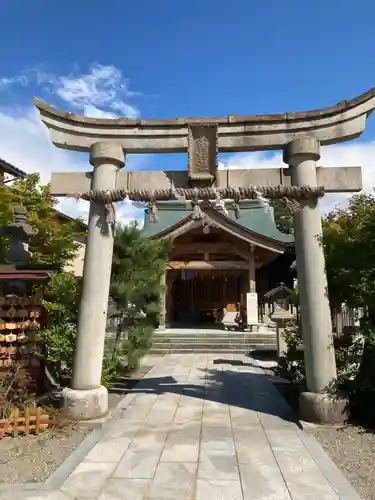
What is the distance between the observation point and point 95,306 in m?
6.27

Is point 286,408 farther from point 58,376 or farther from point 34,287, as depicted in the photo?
point 34,287

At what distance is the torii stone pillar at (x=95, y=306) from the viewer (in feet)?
19.8

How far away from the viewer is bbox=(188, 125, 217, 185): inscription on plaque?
6609 millimetres

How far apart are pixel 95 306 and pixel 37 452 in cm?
224

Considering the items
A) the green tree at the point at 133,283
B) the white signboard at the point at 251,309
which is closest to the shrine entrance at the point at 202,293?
the white signboard at the point at 251,309

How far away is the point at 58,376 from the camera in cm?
771

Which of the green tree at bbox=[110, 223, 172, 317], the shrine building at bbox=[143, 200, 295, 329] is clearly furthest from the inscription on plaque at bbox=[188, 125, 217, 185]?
the shrine building at bbox=[143, 200, 295, 329]

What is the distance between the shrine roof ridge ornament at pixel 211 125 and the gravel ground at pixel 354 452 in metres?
4.72

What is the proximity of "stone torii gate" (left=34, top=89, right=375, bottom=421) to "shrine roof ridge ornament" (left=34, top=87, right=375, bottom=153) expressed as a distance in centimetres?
2

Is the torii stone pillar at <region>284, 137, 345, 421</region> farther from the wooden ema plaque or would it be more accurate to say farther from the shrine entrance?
the shrine entrance

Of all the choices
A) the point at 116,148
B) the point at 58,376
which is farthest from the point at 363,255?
the point at 58,376

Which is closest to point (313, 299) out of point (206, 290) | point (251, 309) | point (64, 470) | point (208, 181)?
point (208, 181)

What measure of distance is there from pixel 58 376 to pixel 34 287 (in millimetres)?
1981

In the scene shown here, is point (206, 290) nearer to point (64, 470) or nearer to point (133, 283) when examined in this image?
point (133, 283)
